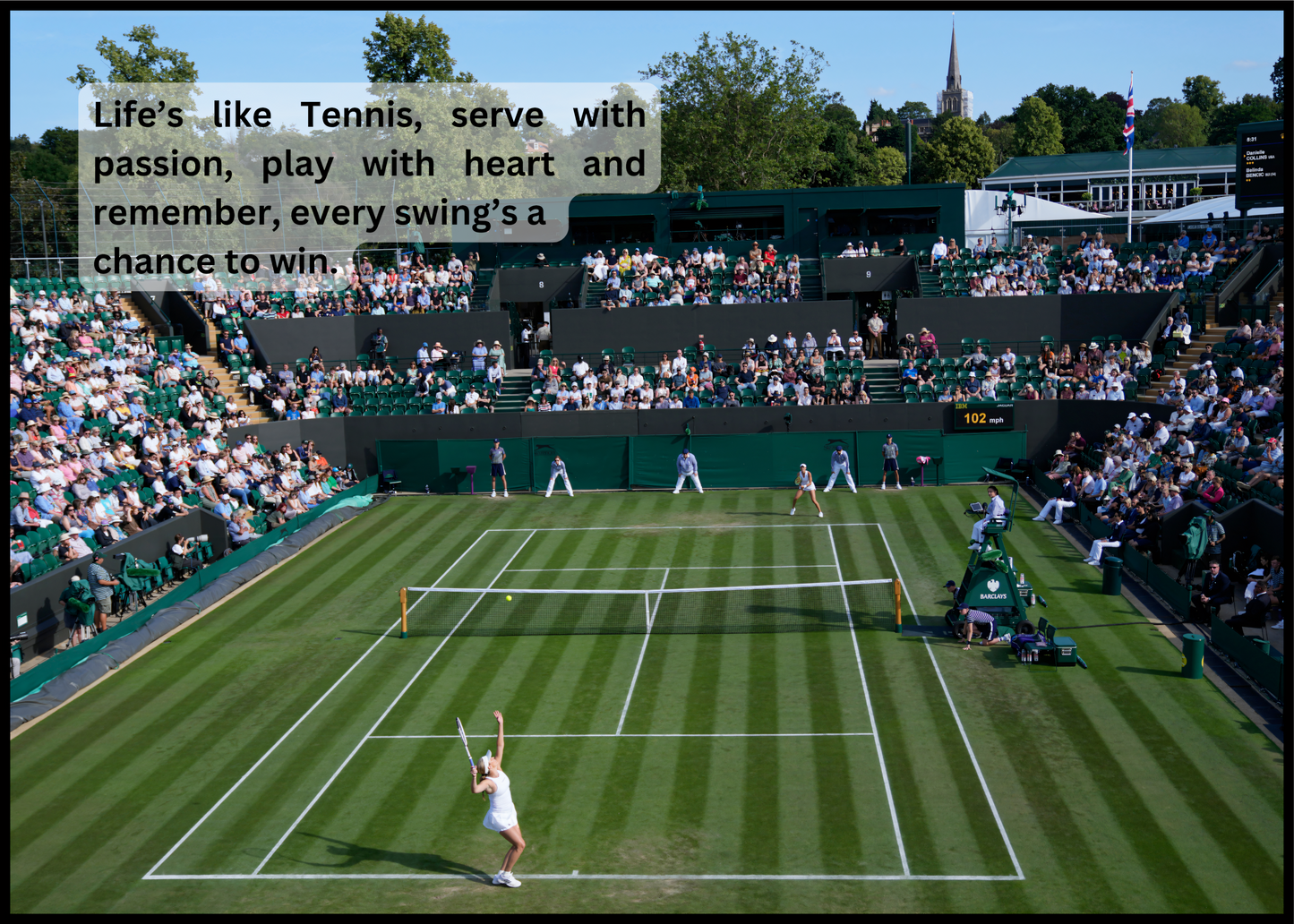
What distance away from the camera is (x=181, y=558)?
26.7 metres

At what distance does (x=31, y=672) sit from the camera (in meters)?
18.8

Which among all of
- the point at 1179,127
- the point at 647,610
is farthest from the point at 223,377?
the point at 1179,127

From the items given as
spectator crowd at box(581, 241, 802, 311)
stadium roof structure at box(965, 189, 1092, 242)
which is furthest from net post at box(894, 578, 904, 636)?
stadium roof structure at box(965, 189, 1092, 242)

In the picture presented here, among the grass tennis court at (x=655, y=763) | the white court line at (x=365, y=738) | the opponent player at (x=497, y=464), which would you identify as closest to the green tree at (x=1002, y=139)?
the opponent player at (x=497, y=464)

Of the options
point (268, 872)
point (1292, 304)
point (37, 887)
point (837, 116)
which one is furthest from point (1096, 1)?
point (837, 116)

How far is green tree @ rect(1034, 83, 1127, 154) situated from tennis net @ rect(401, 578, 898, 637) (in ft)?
366

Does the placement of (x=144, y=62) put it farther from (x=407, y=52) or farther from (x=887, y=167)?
(x=887, y=167)

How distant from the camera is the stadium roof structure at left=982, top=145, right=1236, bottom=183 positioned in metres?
83.2

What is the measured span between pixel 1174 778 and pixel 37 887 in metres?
14.1

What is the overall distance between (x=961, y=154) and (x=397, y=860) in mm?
99596

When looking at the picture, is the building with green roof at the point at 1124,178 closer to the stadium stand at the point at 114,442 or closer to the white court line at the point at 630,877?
the stadium stand at the point at 114,442

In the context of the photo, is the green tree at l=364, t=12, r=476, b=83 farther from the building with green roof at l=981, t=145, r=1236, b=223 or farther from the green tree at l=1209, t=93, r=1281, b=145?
the green tree at l=1209, t=93, r=1281, b=145

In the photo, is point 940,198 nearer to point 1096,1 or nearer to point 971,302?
point 971,302

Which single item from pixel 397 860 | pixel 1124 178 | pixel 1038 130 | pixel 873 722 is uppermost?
pixel 1038 130
